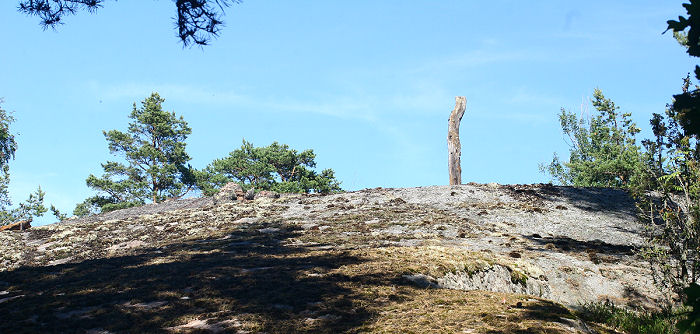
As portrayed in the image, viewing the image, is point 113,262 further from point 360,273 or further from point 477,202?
point 477,202

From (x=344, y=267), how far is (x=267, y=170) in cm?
3569

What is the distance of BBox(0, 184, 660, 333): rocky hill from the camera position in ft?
22.2

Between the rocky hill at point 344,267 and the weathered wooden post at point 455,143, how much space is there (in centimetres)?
644

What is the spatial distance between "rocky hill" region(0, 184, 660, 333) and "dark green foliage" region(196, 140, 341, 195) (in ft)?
83.2

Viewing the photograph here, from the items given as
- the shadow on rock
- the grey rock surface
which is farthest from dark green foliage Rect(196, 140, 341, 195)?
the shadow on rock

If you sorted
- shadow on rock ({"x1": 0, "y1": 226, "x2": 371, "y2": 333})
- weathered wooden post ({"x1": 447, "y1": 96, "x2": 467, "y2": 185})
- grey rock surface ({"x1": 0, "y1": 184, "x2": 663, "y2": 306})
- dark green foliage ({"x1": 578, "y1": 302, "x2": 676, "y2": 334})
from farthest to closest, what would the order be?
1. weathered wooden post ({"x1": 447, "y1": 96, "x2": 467, "y2": 185})
2. grey rock surface ({"x1": 0, "y1": 184, "x2": 663, "y2": 306})
3. dark green foliage ({"x1": 578, "y1": 302, "x2": 676, "y2": 334})
4. shadow on rock ({"x1": 0, "y1": 226, "x2": 371, "y2": 333})

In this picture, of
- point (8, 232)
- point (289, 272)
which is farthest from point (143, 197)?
point (289, 272)

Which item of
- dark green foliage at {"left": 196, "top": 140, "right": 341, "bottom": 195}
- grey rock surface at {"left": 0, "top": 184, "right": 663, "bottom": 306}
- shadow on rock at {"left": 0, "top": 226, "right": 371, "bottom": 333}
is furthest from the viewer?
dark green foliage at {"left": 196, "top": 140, "right": 341, "bottom": 195}

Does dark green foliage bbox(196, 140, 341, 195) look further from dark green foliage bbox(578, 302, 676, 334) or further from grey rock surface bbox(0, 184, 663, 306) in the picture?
dark green foliage bbox(578, 302, 676, 334)

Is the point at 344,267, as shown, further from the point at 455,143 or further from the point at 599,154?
the point at 599,154

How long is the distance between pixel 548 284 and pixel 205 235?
29.6ft

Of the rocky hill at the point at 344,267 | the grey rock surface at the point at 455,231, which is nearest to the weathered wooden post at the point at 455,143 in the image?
the grey rock surface at the point at 455,231

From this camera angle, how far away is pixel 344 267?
9.12m

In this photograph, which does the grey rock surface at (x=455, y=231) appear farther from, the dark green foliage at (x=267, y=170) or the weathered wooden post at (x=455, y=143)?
the dark green foliage at (x=267, y=170)
